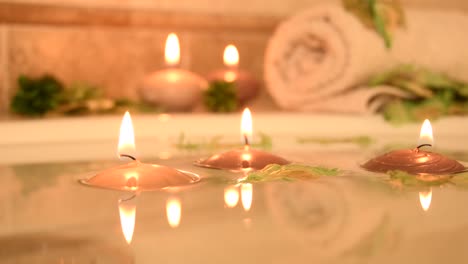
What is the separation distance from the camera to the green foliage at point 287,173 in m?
0.83

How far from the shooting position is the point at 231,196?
0.75 metres

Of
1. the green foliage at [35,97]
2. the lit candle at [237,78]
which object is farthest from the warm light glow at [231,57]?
the green foliage at [35,97]

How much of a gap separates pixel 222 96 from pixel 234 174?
0.66 m

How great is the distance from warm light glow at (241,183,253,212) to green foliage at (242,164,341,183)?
2cm

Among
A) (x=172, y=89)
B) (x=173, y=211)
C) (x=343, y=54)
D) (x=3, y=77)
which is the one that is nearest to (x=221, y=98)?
(x=172, y=89)

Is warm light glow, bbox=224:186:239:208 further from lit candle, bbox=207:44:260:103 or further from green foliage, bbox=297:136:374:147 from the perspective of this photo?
lit candle, bbox=207:44:260:103

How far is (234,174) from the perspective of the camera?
88 centimetres

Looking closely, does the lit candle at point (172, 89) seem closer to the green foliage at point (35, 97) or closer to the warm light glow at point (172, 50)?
the warm light glow at point (172, 50)

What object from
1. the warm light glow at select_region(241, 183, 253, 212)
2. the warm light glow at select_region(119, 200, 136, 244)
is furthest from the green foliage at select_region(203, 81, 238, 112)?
the warm light glow at select_region(119, 200, 136, 244)

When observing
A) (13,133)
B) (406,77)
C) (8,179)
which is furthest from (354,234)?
(406,77)

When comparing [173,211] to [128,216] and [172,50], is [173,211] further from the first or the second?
[172,50]

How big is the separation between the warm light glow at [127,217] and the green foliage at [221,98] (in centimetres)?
82

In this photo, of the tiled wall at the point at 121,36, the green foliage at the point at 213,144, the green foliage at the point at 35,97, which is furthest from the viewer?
the tiled wall at the point at 121,36

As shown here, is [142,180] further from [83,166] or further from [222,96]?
[222,96]
